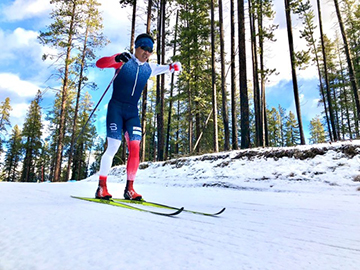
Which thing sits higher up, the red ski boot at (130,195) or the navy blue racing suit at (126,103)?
the navy blue racing suit at (126,103)

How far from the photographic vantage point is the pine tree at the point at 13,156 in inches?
1471

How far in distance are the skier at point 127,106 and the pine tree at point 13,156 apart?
4260 cm

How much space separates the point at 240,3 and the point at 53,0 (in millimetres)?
12320

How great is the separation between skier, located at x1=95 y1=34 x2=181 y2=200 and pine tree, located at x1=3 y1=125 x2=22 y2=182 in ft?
140

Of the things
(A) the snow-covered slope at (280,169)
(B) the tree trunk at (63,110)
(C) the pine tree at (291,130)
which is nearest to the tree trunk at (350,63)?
(A) the snow-covered slope at (280,169)

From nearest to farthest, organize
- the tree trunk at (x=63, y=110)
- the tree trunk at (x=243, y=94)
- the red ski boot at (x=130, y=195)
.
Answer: the red ski boot at (x=130, y=195), the tree trunk at (x=243, y=94), the tree trunk at (x=63, y=110)

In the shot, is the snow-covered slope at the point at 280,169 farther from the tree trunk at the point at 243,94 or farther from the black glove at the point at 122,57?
the black glove at the point at 122,57

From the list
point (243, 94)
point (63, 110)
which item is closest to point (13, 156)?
point (63, 110)

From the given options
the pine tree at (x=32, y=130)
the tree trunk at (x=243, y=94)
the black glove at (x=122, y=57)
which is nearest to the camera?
the black glove at (x=122, y=57)

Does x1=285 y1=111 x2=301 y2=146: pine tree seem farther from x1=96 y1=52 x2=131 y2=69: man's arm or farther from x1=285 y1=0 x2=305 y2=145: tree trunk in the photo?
x1=96 y1=52 x2=131 y2=69: man's arm

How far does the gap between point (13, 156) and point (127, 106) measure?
46004 millimetres

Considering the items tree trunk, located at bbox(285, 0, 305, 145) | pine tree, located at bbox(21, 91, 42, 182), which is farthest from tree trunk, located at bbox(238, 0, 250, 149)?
pine tree, located at bbox(21, 91, 42, 182)

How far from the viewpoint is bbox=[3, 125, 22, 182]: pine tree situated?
37.4 m

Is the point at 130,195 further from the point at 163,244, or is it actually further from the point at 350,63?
the point at 350,63
